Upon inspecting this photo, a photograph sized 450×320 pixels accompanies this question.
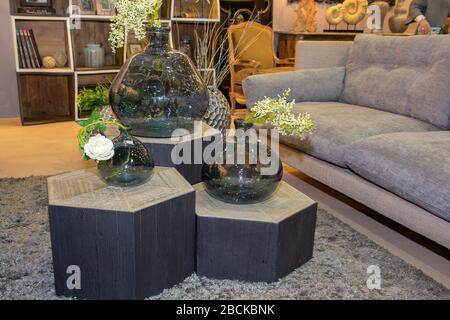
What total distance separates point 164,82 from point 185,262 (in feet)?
2.28

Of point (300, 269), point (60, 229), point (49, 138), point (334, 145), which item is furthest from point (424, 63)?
point (49, 138)

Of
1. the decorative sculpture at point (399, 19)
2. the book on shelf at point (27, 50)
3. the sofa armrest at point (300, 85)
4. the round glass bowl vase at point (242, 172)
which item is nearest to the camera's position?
the round glass bowl vase at point (242, 172)

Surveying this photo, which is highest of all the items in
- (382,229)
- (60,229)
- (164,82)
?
(164,82)

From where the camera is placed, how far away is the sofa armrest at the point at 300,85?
279 centimetres

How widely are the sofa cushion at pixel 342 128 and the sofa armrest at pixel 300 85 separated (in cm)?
33

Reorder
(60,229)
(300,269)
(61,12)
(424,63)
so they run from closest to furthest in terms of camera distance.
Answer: (60,229), (300,269), (424,63), (61,12)

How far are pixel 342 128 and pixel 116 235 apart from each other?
1.31 metres

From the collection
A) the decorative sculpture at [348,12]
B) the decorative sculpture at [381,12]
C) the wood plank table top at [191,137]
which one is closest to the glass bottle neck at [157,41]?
the wood plank table top at [191,137]

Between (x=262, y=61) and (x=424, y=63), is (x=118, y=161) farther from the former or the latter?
(x=262, y=61)

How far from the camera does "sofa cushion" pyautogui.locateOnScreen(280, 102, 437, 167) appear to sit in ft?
7.23

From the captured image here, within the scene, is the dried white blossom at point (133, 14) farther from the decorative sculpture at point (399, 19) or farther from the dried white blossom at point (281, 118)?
the decorative sculpture at point (399, 19)

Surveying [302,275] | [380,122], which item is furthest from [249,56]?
[302,275]

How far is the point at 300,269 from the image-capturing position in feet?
5.69

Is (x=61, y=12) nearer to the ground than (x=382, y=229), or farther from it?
farther from it
